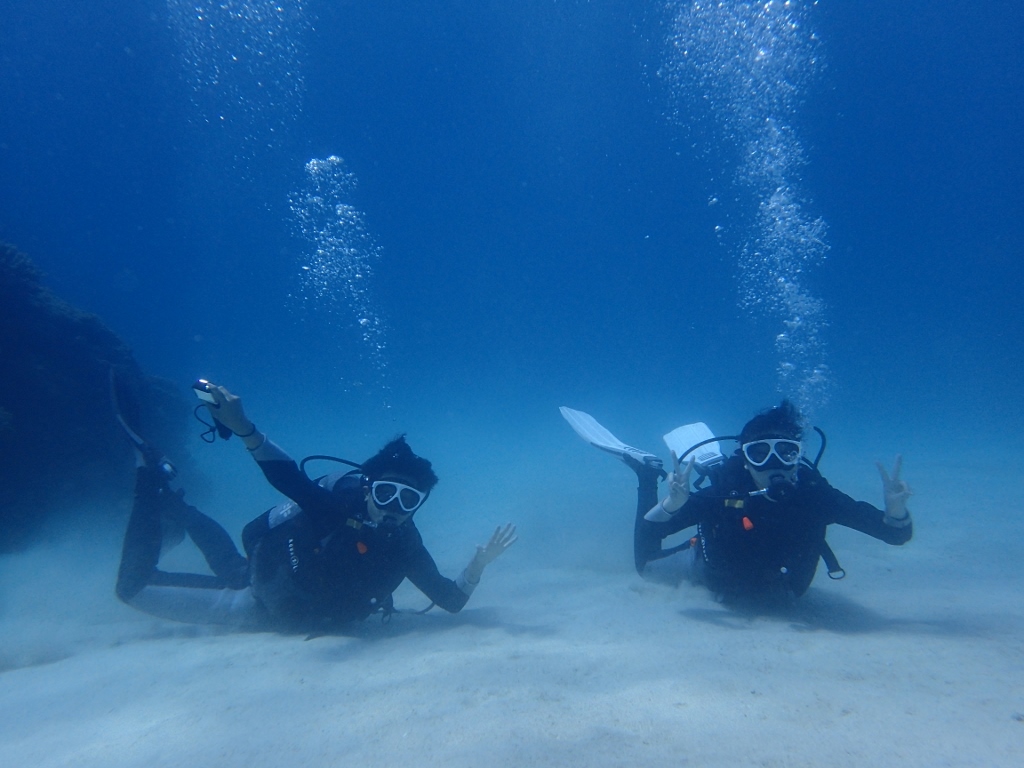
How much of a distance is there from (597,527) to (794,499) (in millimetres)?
7076

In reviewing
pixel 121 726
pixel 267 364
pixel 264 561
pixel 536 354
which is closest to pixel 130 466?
pixel 264 561

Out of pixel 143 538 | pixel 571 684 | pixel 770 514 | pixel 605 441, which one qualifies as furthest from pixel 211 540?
pixel 770 514

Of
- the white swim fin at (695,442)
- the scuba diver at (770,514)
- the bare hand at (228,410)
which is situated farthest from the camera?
the white swim fin at (695,442)

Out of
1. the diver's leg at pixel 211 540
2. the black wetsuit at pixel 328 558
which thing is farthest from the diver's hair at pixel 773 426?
the diver's leg at pixel 211 540

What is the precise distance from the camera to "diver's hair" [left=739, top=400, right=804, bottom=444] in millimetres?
4757

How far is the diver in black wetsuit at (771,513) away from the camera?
14.8ft

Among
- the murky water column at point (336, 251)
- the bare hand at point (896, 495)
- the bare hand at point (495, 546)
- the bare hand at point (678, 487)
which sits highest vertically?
the murky water column at point (336, 251)

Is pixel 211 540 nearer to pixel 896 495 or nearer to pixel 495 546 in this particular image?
pixel 495 546

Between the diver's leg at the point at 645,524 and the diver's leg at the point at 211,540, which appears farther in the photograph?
the diver's leg at the point at 211,540

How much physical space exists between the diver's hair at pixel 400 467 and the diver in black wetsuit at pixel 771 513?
2.46 metres

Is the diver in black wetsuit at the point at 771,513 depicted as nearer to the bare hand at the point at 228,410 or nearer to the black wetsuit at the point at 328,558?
the black wetsuit at the point at 328,558

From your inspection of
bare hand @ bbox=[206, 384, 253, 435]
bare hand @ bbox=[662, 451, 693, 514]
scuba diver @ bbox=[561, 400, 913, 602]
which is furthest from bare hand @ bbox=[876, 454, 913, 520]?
bare hand @ bbox=[206, 384, 253, 435]

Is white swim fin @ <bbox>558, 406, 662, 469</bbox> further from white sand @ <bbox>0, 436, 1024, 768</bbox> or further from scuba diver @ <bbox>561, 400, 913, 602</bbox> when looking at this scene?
scuba diver @ <bbox>561, 400, 913, 602</bbox>

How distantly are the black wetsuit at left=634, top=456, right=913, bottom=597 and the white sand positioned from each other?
1.36ft
